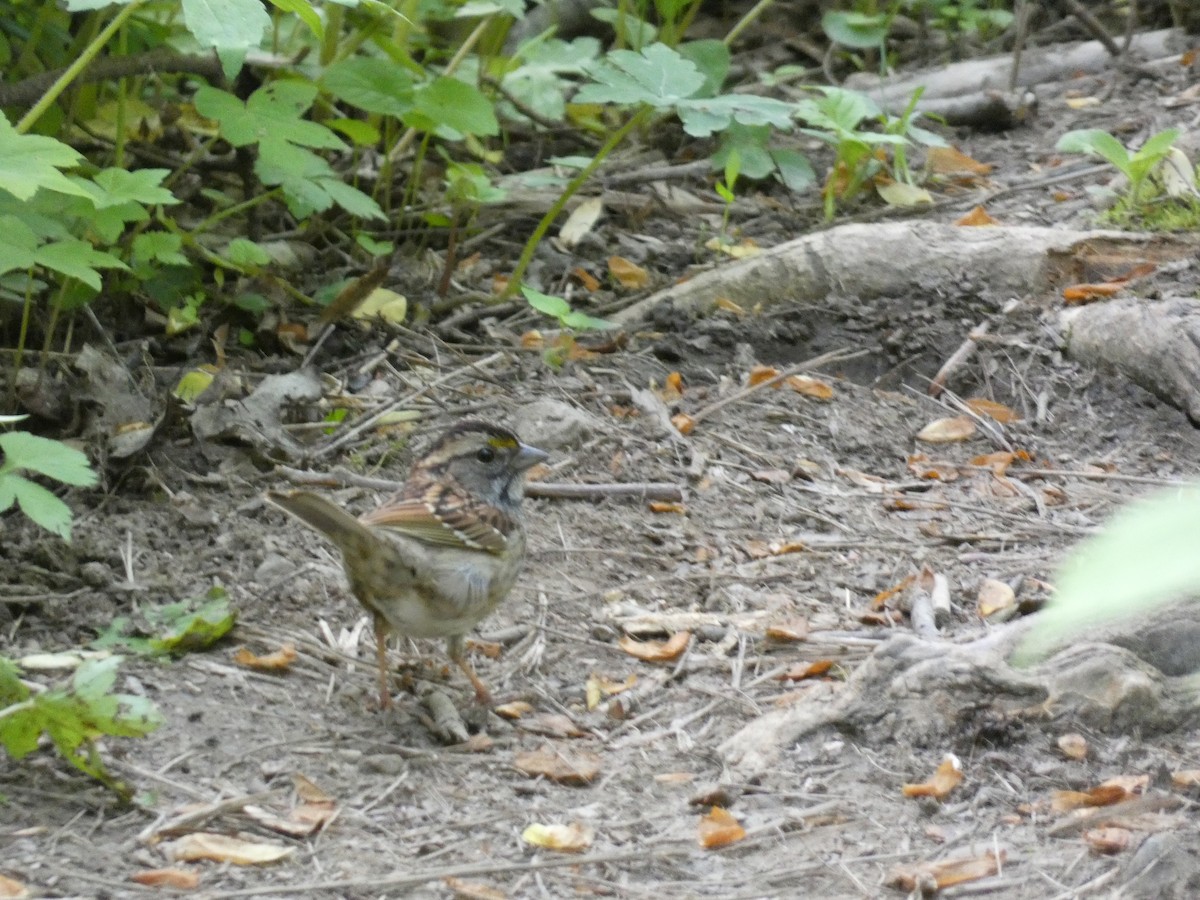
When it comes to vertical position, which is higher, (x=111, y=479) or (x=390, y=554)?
(x=390, y=554)

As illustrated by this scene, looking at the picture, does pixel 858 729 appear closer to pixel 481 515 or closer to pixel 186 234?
pixel 481 515

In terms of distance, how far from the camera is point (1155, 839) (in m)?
2.25

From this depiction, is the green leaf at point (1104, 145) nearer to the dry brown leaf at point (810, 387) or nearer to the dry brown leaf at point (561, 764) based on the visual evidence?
the dry brown leaf at point (810, 387)

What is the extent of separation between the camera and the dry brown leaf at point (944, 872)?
2.38m

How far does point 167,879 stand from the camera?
2420 mm

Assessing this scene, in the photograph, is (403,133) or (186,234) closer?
(186,234)

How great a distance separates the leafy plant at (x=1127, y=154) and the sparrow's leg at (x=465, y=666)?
3.17 meters

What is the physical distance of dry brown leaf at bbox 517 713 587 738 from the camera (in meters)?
3.21

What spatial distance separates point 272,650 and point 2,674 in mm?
891

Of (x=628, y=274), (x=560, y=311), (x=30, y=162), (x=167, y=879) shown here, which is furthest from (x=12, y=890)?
(x=628, y=274)

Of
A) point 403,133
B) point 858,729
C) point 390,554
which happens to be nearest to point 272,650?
point 390,554

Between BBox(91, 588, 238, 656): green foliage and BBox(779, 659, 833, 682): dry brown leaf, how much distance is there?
137 cm

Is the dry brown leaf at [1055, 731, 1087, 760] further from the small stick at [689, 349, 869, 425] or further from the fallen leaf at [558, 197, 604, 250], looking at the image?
the fallen leaf at [558, 197, 604, 250]

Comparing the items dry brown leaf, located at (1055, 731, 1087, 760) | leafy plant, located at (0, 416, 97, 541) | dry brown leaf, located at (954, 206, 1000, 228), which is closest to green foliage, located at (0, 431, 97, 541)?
leafy plant, located at (0, 416, 97, 541)
